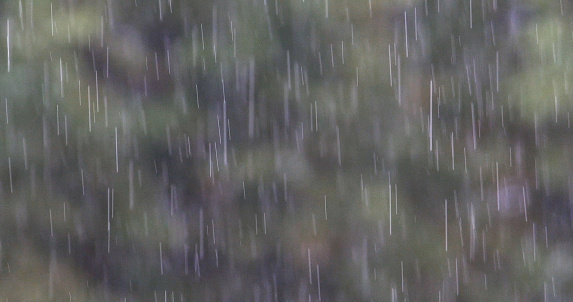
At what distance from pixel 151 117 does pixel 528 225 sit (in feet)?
4.69

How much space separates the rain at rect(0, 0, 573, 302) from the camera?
3.10 metres

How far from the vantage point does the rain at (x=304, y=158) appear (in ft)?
10.2

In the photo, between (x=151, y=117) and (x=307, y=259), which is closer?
(x=151, y=117)

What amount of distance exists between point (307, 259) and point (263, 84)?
66 cm

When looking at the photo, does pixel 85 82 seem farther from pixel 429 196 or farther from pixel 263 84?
pixel 429 196

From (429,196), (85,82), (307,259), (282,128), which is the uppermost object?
(85,82)

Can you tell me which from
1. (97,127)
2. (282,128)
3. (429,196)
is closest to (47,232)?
(97,127)

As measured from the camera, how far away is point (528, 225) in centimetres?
331

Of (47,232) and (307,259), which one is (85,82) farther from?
(307,259)

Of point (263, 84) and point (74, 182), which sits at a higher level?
point (263, 84)

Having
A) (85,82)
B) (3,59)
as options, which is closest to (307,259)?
(85,82)

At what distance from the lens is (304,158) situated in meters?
3.21

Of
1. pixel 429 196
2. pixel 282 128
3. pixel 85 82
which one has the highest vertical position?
pixel 85 82

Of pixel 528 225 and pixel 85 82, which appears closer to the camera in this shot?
pixel 85 82
